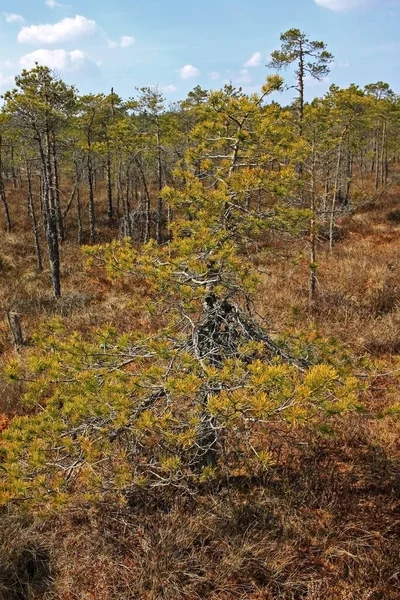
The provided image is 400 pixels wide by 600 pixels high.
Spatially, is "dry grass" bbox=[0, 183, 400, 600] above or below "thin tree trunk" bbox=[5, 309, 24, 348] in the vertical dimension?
below

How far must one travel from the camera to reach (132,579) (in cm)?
357

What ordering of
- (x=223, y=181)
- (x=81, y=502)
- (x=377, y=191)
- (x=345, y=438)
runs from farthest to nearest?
(x=377, y=191) < (x=345, y=438) < (x=81, y=502) < (x=223, y=181)

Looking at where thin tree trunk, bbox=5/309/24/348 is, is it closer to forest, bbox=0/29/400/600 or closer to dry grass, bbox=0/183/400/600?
forest, bbox=0/29/400/600

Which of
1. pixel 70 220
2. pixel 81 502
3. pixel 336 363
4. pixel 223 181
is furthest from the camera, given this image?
pixel 70 220

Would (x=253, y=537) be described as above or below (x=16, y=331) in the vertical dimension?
below

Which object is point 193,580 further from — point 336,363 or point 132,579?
point 336,363

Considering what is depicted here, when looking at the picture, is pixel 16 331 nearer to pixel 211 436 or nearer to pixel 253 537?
pixel 211 436

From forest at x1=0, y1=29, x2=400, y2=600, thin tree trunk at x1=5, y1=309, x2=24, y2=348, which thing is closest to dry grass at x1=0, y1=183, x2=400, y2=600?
forest at x1=0, y1=29, x2=400, y2=600

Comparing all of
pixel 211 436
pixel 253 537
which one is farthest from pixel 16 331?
pixel 253 537

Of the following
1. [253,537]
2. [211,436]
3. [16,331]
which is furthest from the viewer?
[16,331]

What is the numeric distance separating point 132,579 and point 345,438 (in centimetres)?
341

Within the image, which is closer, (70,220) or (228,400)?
(228,400)

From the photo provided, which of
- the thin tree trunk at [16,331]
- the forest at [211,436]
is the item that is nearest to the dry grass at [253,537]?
the forest at [211,436]

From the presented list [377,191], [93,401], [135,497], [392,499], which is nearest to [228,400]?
[93,401]
